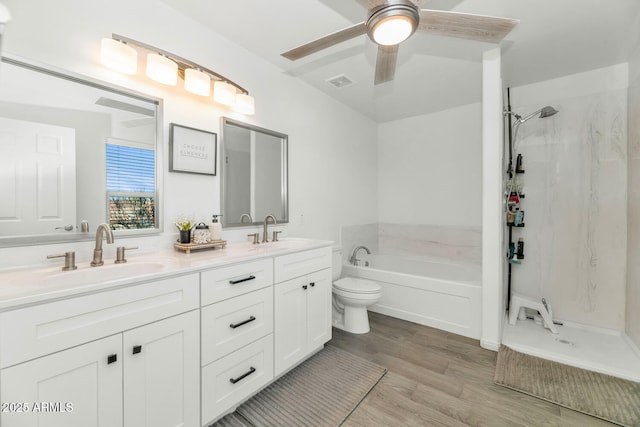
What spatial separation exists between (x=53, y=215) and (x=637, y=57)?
4168 millimetres

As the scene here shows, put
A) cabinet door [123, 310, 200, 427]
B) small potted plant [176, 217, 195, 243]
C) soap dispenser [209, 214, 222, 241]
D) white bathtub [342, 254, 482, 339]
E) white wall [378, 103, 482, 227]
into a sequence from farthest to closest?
white wall [378, 103, 482, 227], white bathtub [342, 254, 482, 339], soap dispenser [209, 214, 222, 241], small potted plant [176, 217, 195, 243], cabinet door [123, 310, 200, 427]

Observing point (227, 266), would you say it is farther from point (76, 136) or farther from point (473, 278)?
point (473, 278)

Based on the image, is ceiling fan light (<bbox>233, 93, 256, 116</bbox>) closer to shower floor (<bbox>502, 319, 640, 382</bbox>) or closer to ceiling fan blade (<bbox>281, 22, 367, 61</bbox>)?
ceiling fan blade (<bbox>281, 22, 367, 61</bbox>)

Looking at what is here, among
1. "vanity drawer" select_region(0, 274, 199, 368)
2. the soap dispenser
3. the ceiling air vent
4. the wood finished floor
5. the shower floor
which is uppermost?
the ceiling air vent

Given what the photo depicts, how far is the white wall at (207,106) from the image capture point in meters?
1.32

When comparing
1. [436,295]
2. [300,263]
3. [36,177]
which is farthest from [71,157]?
[436,295]

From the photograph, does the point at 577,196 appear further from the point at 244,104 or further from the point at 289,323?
the point at 244,104

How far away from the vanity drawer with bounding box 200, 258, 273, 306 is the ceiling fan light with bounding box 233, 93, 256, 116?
1.20 meters

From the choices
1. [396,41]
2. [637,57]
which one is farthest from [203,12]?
[637,57]

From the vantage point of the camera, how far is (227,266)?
1487mm

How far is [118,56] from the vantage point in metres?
1.46

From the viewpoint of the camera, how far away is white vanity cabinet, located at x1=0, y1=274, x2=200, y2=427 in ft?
2.96

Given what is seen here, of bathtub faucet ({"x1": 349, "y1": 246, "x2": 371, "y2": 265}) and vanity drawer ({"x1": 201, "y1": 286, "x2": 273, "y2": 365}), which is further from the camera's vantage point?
bathtub faucet ({"x1": 349, "y1": 246, "x2": 371, "y2": 265})

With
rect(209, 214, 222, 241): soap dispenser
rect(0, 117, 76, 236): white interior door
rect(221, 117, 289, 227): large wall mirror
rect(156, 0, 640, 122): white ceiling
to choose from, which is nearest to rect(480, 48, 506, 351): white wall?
rect(156, 0, 640, 122): white ceiling
